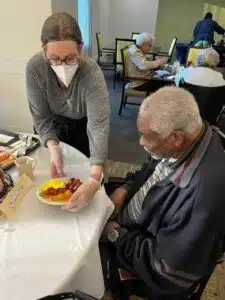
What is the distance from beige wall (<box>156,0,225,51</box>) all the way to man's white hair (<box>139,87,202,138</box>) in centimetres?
843

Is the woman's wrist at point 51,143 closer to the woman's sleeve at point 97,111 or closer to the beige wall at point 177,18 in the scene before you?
the woman's sleeve at point 97,111

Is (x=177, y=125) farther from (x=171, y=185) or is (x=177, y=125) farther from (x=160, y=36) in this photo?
(x=160, y=36)

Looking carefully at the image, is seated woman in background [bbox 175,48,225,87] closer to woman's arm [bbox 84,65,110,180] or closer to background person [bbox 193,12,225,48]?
woman's arm [bbox 84,65,110,180]

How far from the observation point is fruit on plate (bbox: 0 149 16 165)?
4.00ft

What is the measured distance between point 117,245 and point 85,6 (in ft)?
17.5

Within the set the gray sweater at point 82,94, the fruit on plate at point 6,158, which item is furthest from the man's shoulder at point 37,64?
the fruit on plate at point 6,158

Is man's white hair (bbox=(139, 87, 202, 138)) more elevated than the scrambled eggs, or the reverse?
man's white hair (bbox=(139, 87, 202, 138))

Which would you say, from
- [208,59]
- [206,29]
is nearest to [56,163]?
[208,59]

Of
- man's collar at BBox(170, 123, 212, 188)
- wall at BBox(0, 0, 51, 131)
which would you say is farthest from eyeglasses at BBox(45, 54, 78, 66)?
wall at BBox(0, 0, 51, 131)

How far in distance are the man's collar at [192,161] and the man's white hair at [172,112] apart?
0.04 m

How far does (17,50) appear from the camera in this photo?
2.23 meters

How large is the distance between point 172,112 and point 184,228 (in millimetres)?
360

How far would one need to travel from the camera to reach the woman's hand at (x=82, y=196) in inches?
38.2

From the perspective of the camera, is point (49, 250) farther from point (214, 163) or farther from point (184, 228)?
point (214, 163)
